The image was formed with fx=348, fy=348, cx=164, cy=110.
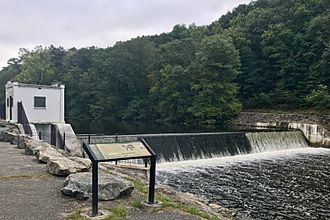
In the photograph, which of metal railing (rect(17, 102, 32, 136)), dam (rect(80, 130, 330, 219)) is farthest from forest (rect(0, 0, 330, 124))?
metal railing (rect(17, 102, 32, 136))

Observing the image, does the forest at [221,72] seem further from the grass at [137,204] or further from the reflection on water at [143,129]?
the grass at [137,204]

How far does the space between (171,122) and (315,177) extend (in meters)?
28.5

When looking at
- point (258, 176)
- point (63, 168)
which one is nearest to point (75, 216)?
point (63, 168)

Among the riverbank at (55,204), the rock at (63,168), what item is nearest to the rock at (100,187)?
the riverbank at (55,204)

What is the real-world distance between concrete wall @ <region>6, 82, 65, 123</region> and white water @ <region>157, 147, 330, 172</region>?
24.6 feet

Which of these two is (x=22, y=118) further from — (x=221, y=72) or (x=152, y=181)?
(x=221, y=72)

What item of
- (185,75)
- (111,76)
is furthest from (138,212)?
(111,76)

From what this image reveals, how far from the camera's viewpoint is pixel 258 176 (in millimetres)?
13375

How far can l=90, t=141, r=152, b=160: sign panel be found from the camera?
5.55 meters

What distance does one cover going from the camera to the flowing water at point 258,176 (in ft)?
31.4

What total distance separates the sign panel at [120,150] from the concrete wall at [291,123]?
20.7 meters

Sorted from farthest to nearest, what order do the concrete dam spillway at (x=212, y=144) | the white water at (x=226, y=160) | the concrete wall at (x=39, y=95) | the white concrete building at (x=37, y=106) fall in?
1. the concrete wall at (x=39, y=95)
2. the white concrete building at (x=37, y=106)
3. the concrete dam spillway at (x=212, y=144)
4. the white water at (x=226, y=160)

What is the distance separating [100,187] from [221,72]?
103 feet

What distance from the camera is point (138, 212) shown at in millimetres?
5590
